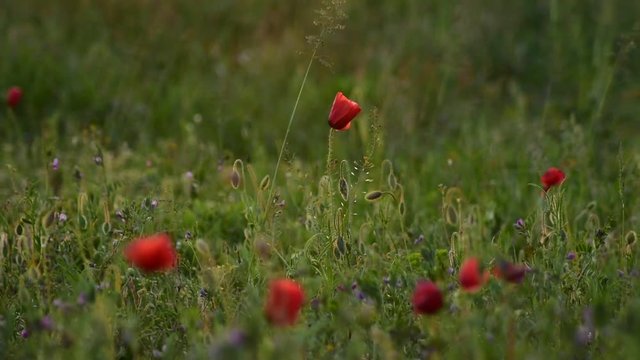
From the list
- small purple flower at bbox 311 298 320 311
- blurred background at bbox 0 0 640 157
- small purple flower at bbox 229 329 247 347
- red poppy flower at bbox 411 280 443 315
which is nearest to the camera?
small purple flower at bbox 229 329 247 347

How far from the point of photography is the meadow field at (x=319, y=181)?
7.55 ft

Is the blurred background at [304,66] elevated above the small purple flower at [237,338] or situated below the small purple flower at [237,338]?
below

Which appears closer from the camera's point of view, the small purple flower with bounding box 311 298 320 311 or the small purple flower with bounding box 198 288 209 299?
the small purple flower with bounding box 311 298 320 311

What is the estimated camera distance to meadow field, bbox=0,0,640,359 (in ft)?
7.55

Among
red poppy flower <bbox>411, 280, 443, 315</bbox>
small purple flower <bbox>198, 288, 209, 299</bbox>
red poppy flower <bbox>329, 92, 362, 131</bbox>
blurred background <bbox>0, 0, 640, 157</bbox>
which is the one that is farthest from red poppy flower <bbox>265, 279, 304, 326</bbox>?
blurred background <bbox>0, 0, 640, 157</bbox>

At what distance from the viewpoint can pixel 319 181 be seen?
3334 mm

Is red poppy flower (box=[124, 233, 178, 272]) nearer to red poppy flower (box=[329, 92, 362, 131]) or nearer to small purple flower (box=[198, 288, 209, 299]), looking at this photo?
small purple flower (box=[198, 288, 209, 299])

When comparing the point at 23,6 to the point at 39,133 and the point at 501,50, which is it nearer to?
the point at 39,133

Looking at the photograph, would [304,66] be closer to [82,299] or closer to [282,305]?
[82,299]

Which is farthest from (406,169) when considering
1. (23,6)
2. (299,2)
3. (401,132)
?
(23,6)

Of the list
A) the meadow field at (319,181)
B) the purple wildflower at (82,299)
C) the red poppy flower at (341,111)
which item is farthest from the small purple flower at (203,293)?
the red poppy flower at (341,111)

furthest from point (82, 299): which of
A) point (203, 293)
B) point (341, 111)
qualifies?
point (341, 111)

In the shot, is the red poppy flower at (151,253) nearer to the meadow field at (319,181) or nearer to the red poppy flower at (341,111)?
the meadow field at (319,181)

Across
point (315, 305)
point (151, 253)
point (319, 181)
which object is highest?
point (151, 253)
